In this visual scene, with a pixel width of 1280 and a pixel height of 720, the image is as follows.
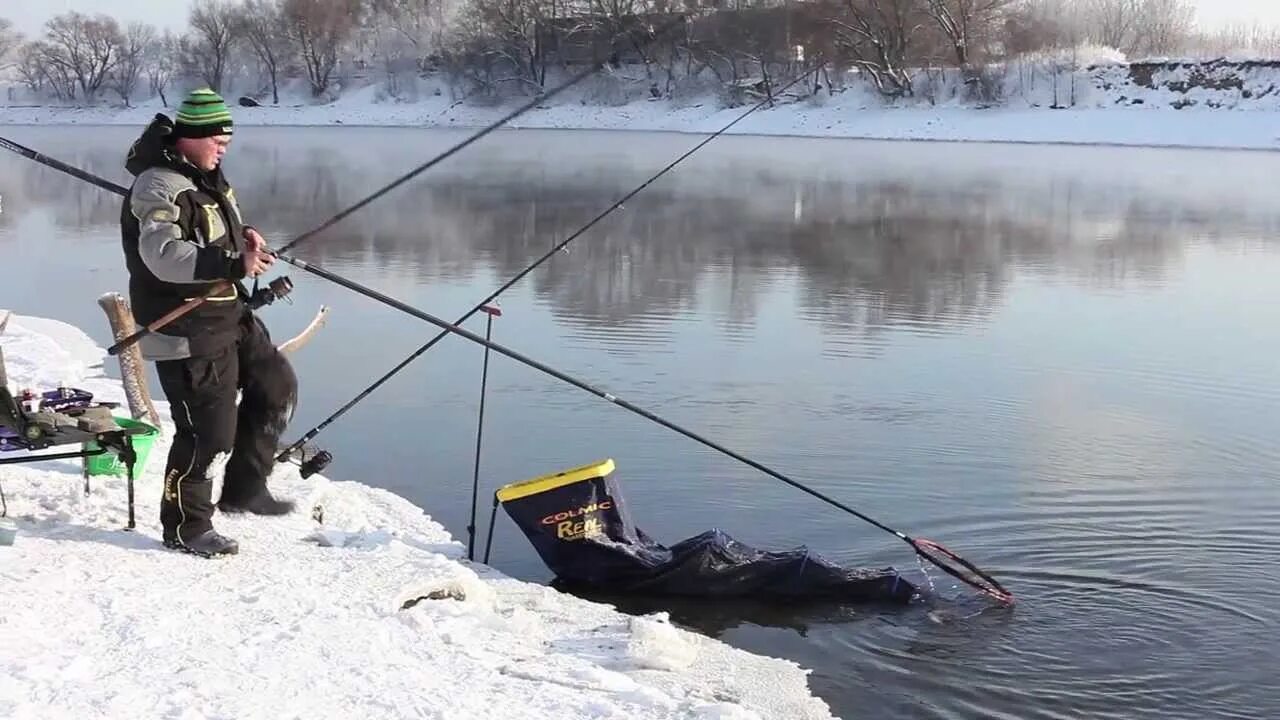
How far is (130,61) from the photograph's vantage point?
223 feet

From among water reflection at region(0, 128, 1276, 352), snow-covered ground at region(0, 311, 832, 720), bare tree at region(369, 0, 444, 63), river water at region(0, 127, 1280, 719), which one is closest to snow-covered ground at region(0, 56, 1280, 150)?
water reflection at region(0, 128, 1276, 352)

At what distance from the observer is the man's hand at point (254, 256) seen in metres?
3.88

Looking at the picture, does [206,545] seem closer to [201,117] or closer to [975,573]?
[201,117]

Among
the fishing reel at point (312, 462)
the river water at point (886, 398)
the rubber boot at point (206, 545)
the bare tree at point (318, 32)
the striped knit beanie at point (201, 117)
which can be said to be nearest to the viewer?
the striped knit beanie at point (201, 117)

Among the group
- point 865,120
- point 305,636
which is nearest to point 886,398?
point 305,636

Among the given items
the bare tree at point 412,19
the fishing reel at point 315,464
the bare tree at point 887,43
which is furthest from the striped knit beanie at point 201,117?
the bare tree at point 412,19

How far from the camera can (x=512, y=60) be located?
59938 millimetres

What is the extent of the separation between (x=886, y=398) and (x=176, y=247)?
455 cm

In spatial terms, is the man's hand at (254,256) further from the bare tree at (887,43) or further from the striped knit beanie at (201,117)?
the bare tree at (887,43)

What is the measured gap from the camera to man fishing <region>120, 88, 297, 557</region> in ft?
12.8

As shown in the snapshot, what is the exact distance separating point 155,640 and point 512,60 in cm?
5808

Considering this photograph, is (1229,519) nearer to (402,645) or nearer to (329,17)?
(402,645)

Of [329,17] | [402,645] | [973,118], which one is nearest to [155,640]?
[402,645]

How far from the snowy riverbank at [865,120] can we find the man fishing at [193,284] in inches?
924
